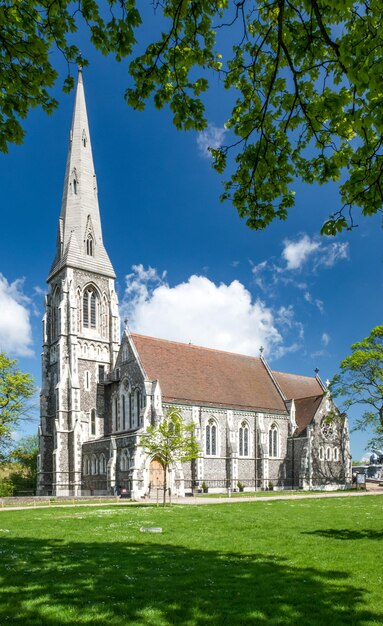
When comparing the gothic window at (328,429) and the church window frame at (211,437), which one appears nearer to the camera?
the church window frame at (211,437)

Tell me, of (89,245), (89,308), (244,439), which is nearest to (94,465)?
(244,439)

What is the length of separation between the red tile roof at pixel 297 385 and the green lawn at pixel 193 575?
120 feet

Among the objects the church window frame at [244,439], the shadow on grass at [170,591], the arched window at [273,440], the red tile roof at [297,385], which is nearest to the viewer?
the shadow on grass at [170,591]

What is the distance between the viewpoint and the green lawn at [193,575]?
6.80 meters

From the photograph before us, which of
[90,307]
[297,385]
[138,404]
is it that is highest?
[90,307]

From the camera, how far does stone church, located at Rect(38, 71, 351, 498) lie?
4131 cm

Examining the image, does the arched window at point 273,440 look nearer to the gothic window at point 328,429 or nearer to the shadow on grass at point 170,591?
the gothic window at point 328,429

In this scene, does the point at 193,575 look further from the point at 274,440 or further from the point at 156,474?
the point at 274,440

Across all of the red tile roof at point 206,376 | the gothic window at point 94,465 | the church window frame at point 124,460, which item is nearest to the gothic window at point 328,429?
the red tile roof at point 206,376

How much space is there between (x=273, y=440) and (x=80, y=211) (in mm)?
29033

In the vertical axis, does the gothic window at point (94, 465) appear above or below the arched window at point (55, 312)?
below

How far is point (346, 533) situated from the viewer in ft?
47.6

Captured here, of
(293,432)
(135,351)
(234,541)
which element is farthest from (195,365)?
(234,541)

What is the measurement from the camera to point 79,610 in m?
6.92
